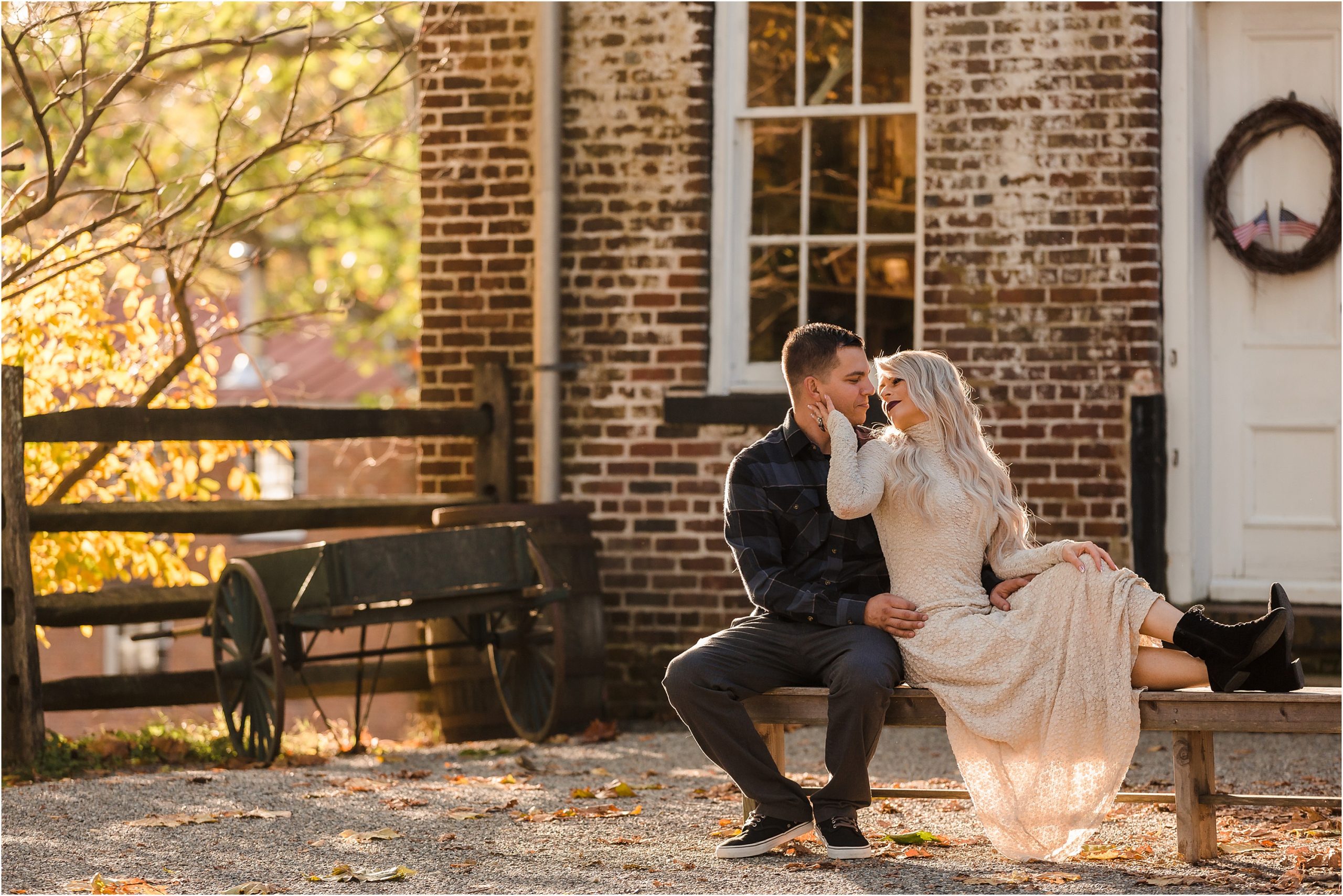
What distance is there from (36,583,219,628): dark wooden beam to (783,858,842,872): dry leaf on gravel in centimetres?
312

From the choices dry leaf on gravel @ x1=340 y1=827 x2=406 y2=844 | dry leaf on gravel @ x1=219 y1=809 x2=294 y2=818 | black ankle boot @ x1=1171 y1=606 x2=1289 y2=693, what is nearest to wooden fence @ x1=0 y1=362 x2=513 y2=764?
dry leaf on gravel @ x1=219 y1=809 x2=294 y2=818

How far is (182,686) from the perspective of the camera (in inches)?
249

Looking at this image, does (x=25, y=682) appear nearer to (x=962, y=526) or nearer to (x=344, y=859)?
(x=344, y=859)

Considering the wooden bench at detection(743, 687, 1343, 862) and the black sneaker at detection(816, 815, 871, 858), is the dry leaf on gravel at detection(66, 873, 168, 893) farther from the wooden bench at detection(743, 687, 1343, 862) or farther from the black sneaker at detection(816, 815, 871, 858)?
the black sneaker at detection(816, 815, 871, 858)

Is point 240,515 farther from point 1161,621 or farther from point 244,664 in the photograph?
point 1161,621

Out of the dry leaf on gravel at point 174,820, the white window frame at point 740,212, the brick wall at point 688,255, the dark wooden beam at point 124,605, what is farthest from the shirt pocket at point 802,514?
the dark wooden beam at point 124,605

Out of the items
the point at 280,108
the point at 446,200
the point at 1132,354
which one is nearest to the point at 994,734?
the point at 1132,354

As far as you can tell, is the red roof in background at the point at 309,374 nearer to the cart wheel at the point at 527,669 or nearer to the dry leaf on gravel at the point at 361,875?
the cart wheel at the point at 527,669

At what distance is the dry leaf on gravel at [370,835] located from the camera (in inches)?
166

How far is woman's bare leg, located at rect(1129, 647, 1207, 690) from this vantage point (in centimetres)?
369

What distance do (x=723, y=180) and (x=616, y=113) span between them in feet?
1.97

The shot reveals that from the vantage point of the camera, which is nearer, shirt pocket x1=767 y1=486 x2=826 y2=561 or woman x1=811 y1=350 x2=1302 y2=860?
woman x1=811 y1=350 x2=1302 y2=860

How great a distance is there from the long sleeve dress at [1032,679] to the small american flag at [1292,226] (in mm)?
3331

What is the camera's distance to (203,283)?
715 centimetres
